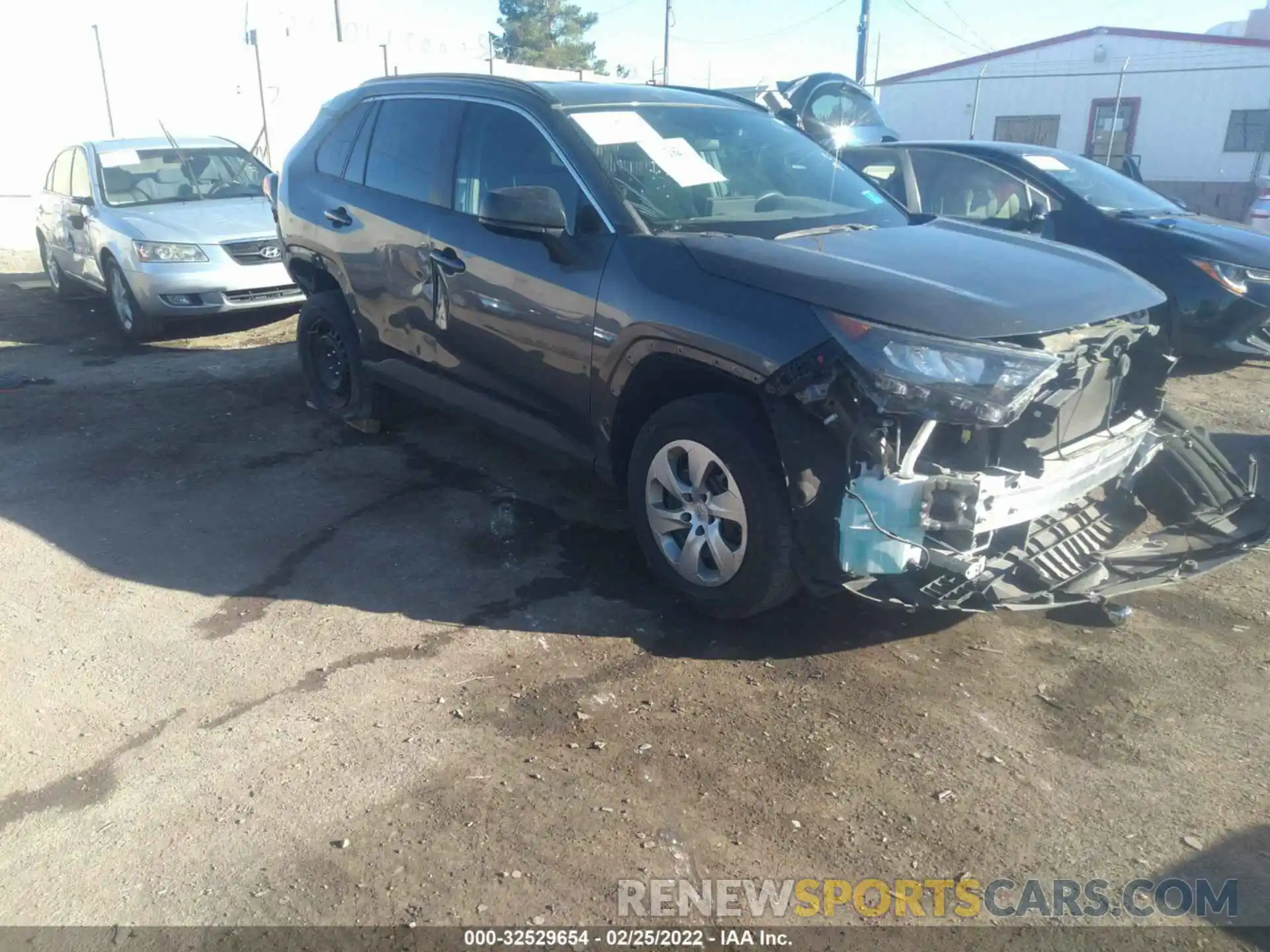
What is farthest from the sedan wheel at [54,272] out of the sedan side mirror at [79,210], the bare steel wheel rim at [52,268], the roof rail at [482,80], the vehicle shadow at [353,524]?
the roof rail at [482,80]

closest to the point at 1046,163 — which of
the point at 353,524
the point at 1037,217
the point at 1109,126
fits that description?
the point at 1037,217

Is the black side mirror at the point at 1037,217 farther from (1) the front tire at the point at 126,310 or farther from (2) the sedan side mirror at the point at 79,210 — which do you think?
(2) the sedan side mirror at the point at 79,210

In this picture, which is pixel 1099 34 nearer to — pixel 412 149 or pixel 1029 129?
pixel 1029 129

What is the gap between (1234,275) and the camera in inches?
253

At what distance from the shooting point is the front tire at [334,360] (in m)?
5.61

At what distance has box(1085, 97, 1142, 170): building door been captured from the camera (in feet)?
82.8

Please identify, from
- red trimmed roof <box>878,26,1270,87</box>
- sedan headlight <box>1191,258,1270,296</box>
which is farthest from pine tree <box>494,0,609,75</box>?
sedan headlight <box>1191,258,1270,296</box>

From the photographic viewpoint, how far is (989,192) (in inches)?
287

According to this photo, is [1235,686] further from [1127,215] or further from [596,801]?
[1127,215]

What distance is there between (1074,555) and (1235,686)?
696 mm

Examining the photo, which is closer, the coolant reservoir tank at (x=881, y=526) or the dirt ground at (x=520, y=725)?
the dirt ground at (x=520, y=725)

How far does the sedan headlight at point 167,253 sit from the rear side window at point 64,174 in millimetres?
2450

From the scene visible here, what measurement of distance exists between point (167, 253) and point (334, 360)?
3.07 meters

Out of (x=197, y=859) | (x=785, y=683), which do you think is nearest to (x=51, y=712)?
(x=197, y=859)
